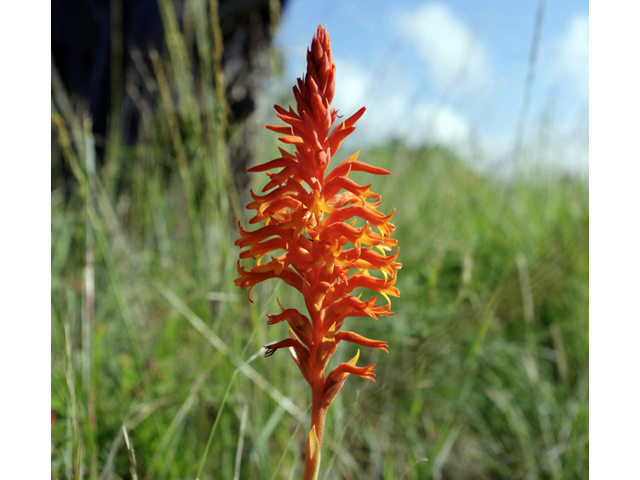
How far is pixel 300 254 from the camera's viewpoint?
546 mm

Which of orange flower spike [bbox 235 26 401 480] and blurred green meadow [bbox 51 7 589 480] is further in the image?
blurred green meadow [bbox 51 7 589 480]

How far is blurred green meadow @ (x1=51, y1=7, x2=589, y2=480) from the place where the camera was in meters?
1.25

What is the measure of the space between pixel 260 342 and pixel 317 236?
78 centimetres

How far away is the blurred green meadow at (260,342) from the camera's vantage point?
1251mm

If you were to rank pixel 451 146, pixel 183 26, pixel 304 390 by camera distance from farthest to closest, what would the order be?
pixel 451 146 → pixel 183 26 → pixel 304 390

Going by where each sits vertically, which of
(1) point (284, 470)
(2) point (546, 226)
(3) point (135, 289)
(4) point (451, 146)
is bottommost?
(1) point (284, 470)

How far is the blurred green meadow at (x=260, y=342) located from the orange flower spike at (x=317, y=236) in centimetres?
42

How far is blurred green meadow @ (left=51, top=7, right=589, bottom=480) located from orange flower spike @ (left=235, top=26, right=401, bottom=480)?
42 cm

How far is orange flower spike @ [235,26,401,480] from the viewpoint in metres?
0.53

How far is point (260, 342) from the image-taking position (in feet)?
4.06

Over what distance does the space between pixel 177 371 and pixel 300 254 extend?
4.55 feet

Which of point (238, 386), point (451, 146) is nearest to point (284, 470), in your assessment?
point (238, 386)

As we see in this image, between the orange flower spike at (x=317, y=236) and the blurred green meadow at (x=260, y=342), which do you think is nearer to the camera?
the orange flower spike at (x=317, y=236)

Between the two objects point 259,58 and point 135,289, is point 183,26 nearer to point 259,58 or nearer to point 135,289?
point 259,58
